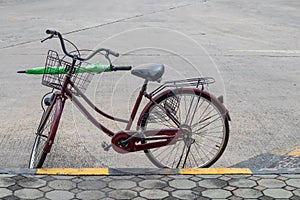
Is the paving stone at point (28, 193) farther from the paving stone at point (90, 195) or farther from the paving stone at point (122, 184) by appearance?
the paving stone at point (122, 184)

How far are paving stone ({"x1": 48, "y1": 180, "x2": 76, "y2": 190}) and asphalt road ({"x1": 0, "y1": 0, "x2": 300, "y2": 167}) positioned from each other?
63 cm

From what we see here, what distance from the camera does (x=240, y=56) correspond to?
35.8 ft

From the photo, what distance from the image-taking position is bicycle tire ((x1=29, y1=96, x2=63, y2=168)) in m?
5.14

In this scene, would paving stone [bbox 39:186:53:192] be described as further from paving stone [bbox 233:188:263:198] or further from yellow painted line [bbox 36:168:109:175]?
paving stone [bbox 233:188:263:198]

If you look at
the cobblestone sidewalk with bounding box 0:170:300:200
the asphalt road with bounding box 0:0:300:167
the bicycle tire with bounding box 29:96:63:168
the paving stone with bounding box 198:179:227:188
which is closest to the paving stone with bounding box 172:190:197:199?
the cobblestone sidewalk with bounding box 0:170:300:200

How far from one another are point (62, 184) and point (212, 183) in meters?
1.23

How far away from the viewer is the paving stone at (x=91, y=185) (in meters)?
4.79

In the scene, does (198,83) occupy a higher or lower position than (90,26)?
lower

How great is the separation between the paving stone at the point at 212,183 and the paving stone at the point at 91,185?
0.81m

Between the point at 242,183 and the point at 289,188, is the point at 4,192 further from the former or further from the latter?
the point at 289,188

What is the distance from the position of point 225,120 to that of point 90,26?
9672mm

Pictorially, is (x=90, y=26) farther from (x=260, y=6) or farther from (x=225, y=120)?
(x=225, y=120)

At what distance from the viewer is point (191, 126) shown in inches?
208

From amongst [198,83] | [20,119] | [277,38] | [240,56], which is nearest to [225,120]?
[198,83]
